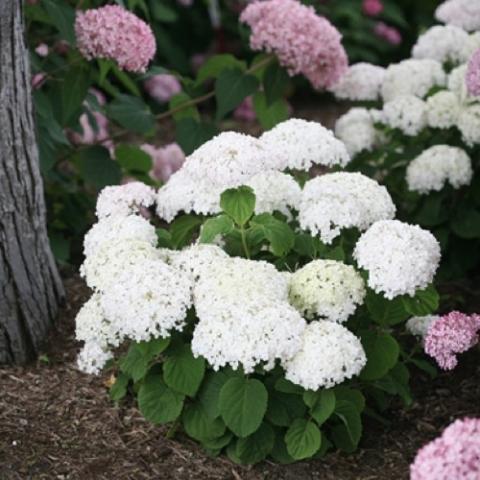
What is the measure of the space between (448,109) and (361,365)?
1734 mm

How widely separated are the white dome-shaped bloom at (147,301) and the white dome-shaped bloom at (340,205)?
46cm

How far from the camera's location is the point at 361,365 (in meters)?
2.90

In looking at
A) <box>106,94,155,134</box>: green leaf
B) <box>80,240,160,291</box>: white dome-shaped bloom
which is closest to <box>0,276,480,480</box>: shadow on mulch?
<box>80,240,160,291</box>: white dome-shaped bloom

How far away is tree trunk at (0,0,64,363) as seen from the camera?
3.54 metres

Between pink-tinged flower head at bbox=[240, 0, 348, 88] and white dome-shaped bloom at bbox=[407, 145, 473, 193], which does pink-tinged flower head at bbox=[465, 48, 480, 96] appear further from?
pink-tinged flower head at bbox=[240, 0, 348, 88]

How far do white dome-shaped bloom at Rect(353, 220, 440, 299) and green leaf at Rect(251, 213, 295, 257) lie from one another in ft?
0.70

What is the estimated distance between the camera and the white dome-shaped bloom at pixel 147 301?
285cm

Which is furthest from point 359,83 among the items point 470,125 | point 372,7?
point 372,7

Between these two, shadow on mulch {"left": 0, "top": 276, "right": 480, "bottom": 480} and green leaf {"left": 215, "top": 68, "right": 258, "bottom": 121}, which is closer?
shadow on mulch {"left": 0, "top": 276, "right": 480, "bottom": 480}

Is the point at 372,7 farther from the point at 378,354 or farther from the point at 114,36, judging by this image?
the point at 378,354

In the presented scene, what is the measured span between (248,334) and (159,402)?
46cm

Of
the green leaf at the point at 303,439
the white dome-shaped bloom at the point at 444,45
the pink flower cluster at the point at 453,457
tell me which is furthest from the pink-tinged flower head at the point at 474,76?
the pink flower cluster at the point at 453,457

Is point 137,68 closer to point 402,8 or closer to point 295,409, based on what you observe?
point 295,409

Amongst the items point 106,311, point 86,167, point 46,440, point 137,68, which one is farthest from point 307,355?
point 86,167
